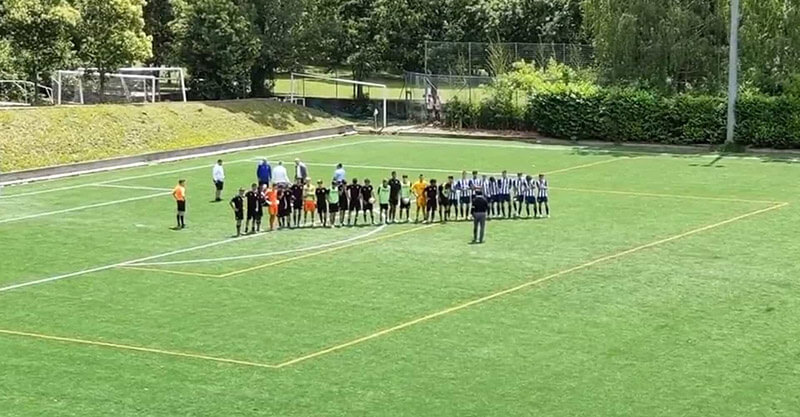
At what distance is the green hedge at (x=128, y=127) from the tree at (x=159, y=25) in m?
14.2

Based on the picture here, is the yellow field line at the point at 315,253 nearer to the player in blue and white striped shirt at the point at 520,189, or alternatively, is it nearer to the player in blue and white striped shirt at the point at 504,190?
the player in blue and white striped shirt at the point at 504,190

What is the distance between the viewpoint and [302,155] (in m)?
52.2

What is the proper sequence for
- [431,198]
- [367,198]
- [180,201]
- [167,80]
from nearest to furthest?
[180,201]
[431,198]
[367,198]
[167,80]

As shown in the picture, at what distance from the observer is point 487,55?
7006 cm

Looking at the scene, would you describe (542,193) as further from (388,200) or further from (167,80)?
(167,80)

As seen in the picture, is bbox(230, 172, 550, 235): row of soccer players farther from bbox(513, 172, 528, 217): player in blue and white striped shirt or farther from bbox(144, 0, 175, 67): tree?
bbox(144, 0, 175, 67): tree

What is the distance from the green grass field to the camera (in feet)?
57.5

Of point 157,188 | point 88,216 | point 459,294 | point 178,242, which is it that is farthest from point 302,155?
point 459,294

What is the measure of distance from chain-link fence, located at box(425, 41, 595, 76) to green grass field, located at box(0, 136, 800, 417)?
2953cm

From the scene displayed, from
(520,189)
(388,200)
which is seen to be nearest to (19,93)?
(388,200)

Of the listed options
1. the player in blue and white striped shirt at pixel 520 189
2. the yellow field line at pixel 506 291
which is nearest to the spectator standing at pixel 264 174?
the player in blue and white striped shirt at pixel 520 189

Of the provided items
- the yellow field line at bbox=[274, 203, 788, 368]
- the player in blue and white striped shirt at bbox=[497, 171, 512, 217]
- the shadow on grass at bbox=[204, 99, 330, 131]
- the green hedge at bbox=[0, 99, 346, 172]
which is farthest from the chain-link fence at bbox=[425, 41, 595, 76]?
the yellow field line at bbox=[274, 203, 788, 368]

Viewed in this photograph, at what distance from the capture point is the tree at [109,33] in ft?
186

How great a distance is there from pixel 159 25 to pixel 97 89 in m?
13.6
